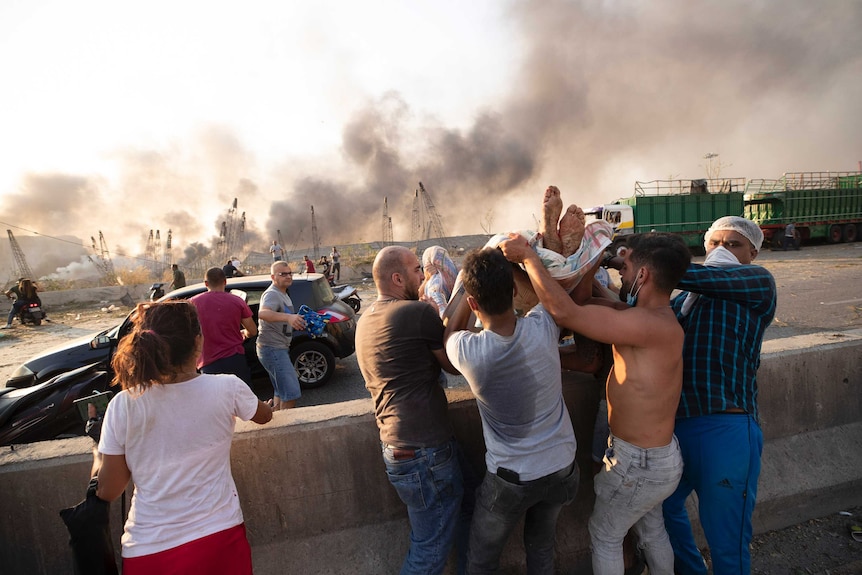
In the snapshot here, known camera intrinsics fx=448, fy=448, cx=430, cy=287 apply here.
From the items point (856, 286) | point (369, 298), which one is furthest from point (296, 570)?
point (856, 286)

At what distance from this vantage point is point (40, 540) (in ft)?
6.34

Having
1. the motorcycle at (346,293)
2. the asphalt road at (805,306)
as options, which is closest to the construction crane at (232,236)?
the asphalt road at (805,306)

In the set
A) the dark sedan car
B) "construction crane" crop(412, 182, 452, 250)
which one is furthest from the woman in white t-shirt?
"construction crane" crop(412, 182, 452, 250)

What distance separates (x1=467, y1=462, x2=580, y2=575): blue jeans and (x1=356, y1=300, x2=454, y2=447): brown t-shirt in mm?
305

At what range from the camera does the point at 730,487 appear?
1.85m

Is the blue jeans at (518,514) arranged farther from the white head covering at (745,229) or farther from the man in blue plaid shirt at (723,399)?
the white head covering at (745,229)

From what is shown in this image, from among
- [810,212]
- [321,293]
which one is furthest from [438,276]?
[810,212]

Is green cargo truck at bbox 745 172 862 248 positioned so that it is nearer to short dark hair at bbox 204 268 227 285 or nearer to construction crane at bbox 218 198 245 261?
short dark hair at bbox 204 268 227 285

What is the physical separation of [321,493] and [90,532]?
0.88 meters

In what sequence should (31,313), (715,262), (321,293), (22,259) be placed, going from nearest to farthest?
1. (715,262)
2. (321,293)
3. (31,313)
4. (22,259)

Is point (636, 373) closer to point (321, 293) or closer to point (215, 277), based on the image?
point (215, 277)

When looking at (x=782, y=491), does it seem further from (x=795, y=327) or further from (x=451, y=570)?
(x=795, y=327)

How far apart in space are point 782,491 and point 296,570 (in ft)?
8.72

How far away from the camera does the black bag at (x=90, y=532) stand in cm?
145
